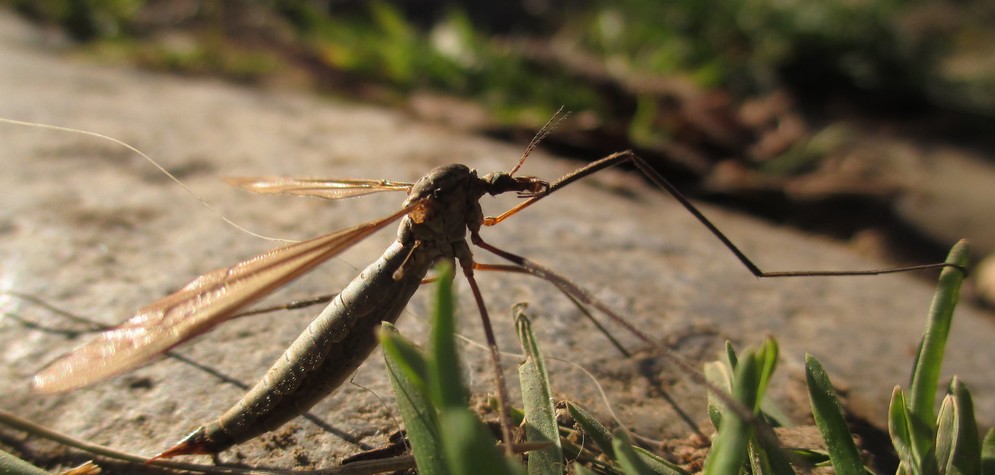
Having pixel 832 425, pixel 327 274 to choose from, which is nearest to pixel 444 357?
pixel 832 425

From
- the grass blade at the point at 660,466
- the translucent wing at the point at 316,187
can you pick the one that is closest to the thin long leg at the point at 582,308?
the translucent wing at the point at 316,187

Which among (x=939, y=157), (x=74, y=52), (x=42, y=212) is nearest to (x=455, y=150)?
(x=42, y=212)

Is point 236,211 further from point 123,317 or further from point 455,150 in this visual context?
point 455,150

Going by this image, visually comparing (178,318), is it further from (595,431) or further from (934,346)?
(934,346)

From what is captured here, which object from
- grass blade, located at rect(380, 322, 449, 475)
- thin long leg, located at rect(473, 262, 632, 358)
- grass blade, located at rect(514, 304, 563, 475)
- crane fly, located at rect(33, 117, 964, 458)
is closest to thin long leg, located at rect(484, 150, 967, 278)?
crane fly, located at rect(33, 117, 964, 458)

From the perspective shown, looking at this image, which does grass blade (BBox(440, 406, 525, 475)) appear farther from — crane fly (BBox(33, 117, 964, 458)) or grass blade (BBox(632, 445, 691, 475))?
grass blade (BBox(632, 445, 691, 475))

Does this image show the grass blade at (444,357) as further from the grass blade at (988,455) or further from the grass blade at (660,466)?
the grass blade at (988,455)
